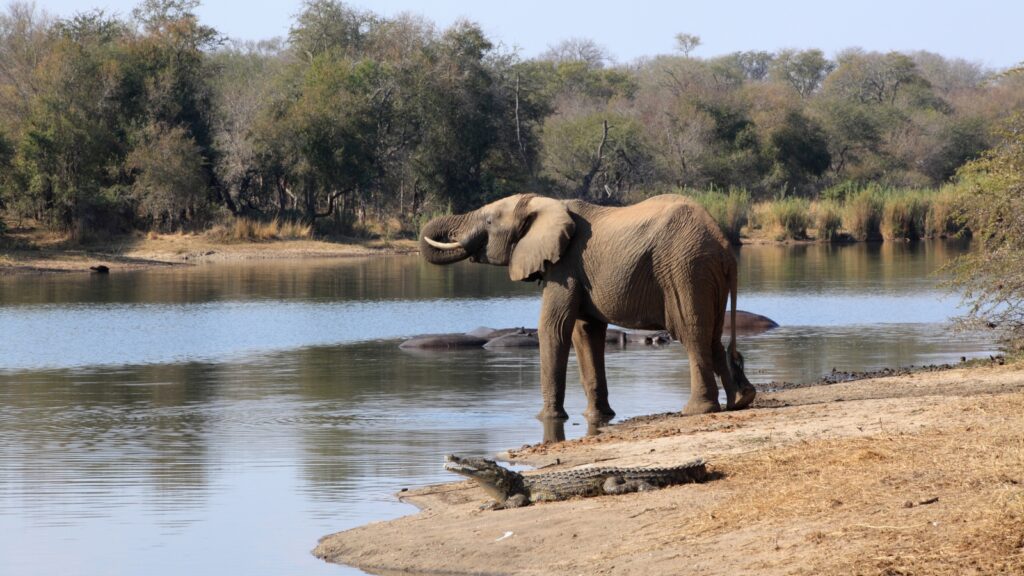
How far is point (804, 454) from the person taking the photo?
9.84m

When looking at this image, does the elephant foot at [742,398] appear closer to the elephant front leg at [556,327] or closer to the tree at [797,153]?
the elephant front leg at [556,327]

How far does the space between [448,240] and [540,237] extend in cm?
128

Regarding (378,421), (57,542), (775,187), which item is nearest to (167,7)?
(775,187)

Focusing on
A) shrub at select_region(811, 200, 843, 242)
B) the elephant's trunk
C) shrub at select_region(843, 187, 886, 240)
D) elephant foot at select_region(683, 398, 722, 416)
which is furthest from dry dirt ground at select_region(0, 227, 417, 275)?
elephant foot at select_region(683, 398, 722, 416)

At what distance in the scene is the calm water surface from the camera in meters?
10.4

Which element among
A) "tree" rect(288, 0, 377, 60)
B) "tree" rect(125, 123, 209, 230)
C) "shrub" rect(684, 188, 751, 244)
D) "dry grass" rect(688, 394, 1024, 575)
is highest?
"tree" rect(288, 0, 377, 60)

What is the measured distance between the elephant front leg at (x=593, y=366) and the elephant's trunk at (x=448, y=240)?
1.36 meters

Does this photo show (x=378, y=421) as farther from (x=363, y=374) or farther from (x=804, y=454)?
(x=804, y=454)

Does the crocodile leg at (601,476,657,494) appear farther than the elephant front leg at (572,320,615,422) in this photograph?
No

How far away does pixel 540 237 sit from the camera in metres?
14.6

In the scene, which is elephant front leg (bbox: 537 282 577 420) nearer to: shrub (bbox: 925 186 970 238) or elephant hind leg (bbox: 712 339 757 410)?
elephant hind leg (bbox: 712 339 757 410)

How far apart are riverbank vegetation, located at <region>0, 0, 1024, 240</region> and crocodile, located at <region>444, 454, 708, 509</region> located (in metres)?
39.2

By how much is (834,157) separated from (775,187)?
7967mm

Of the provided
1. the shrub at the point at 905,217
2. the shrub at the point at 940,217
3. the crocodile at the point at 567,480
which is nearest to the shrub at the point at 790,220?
the shrub at the point at 905,217
